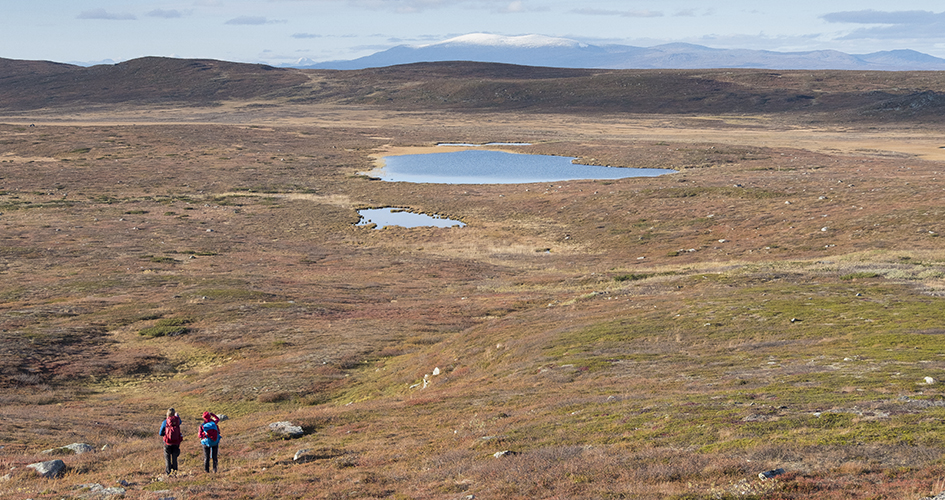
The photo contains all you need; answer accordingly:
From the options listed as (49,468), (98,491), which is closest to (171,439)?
(98,491)

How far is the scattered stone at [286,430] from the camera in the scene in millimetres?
22219

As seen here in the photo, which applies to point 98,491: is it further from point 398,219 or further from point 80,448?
point 398,219

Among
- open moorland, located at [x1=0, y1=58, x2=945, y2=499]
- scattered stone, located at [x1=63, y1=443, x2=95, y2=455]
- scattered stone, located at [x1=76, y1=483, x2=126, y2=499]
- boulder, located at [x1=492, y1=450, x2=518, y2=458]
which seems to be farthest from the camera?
scattered stone, located at [x1=63, y1=443, x2=95, y2=455]

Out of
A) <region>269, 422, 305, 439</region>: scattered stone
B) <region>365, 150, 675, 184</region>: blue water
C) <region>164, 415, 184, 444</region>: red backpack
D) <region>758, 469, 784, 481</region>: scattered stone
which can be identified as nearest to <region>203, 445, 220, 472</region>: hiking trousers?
<region>164, 415, 184, 444</region>: red backpack

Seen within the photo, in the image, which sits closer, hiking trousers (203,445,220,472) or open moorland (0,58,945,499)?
open moorland (0,58,945,499)

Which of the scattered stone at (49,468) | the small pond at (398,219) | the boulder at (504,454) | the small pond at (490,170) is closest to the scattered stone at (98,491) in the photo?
the scattered stone at (49,468)

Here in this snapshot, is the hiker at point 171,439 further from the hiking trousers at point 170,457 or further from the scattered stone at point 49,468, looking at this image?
the scattered stone at point 49,468

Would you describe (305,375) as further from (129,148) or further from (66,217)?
(129,148)

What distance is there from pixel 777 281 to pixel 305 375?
79.7 feet

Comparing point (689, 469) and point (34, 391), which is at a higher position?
point (689, 469)

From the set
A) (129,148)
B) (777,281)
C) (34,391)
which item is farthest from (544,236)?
(129,148)

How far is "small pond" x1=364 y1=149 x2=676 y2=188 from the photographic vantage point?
107562mm

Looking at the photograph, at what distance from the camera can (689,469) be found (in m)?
13.8

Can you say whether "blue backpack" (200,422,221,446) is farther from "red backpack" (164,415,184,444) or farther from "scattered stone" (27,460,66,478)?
"scattered stone" (27,460,66,478)
